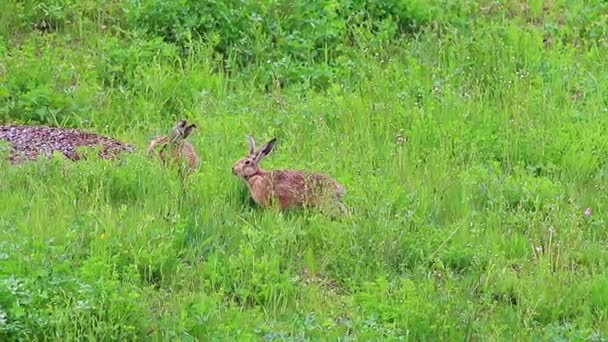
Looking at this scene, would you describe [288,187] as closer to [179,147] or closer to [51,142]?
[179,147]

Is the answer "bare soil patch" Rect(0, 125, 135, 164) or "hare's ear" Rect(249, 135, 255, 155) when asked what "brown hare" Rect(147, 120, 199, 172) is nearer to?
"bare soil patch" Rect(0, 125, 135, 164)

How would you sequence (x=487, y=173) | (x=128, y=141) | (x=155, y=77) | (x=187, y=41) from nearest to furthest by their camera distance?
(x=487, y=173) → (x=128, y=141) → (x=155, y=77) → (x=187, y=41)

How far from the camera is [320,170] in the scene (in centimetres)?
912

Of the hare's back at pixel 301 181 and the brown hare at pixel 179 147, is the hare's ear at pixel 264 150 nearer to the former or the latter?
the hare's back at pixel 301 181

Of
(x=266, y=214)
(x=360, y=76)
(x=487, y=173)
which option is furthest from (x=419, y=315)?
(x=360, y=76)

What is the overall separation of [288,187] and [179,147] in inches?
42.7

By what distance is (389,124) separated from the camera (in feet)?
33.4

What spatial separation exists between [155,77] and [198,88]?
40 cm

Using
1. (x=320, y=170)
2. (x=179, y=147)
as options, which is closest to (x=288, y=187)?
(x=320, y=170)

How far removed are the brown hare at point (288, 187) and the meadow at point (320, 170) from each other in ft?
0.41

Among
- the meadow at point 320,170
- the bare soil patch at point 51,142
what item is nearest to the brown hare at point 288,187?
the meadow at point 320,170

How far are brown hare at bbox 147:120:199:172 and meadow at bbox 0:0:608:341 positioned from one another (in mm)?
166

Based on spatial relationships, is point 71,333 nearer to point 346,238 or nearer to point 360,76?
point 346,238

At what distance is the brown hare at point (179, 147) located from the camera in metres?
8.98
